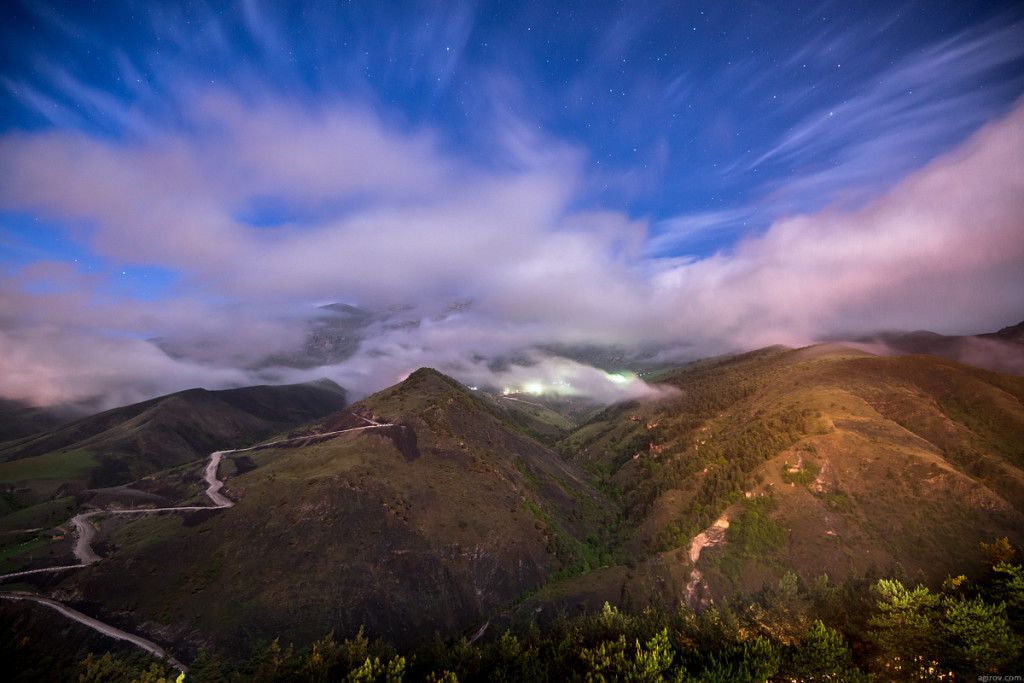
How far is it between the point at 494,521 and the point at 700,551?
192ft

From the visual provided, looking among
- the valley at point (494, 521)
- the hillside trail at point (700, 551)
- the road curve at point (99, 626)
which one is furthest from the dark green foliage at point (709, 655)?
the hillside trail at point (700, 551)

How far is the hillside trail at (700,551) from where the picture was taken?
88637 millimetres

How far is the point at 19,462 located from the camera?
137750 millimetres

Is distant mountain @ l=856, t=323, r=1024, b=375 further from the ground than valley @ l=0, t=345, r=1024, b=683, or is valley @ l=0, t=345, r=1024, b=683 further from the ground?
distant mountain @ l=856, t=323, r=1024, b=375

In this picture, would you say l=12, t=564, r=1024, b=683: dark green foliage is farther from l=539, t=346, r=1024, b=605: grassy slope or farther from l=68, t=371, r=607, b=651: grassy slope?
l=539, t=346, r=1024, b=605: grassy slope

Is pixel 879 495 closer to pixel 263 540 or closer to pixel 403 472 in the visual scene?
pixel 403 472

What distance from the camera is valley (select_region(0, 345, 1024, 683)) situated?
59250mm

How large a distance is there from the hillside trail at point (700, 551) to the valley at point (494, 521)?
0.38 metres

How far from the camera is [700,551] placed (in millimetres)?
96812

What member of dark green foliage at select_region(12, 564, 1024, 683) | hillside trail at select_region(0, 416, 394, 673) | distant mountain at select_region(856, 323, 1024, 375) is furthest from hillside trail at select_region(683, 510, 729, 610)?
distant mountain at select_region(856, 323, 1024, 375)

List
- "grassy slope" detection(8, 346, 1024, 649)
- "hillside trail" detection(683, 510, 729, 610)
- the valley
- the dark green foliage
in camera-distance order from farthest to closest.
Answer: "hillside trail" detection(683, 510, 729, 610), "grassy slope" detection(8, 346, 1024, 649), the valley, the dark green foliage

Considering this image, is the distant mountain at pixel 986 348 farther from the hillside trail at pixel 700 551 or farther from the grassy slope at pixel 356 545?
the grassy slope at pixel 356 545

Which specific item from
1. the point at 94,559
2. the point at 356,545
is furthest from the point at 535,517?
the point at 94,559

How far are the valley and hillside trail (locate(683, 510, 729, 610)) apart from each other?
1.23 feet
